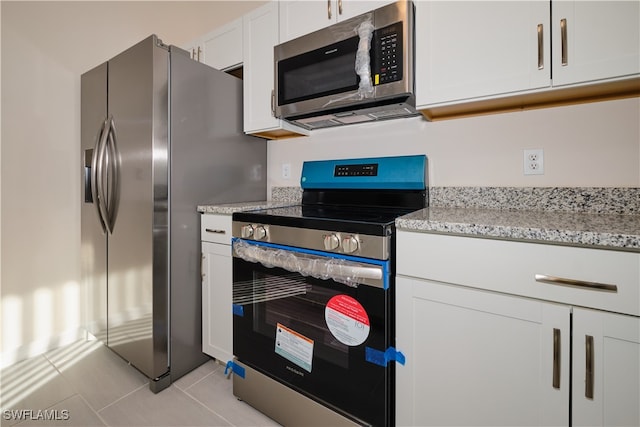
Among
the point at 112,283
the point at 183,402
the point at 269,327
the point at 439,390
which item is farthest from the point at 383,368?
the point at 112,283

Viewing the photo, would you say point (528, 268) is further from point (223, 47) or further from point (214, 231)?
point (223, 47)

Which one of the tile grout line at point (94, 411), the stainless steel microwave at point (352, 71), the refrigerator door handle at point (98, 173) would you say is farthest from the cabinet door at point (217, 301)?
the stainless steel microwave at point (352, 71)

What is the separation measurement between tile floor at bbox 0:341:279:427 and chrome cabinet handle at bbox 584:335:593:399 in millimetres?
1179

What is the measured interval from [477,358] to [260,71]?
181 cm

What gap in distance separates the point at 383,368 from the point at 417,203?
815 mm

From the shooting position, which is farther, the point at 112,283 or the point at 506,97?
the point at 112,283

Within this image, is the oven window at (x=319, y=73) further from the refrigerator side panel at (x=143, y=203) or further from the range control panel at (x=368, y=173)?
the refrigerator side panel at (x=143, y=203)

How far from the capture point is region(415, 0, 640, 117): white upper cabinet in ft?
3.26

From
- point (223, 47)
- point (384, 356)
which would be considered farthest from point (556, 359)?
point (223, 47)

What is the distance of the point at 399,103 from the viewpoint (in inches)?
56.1

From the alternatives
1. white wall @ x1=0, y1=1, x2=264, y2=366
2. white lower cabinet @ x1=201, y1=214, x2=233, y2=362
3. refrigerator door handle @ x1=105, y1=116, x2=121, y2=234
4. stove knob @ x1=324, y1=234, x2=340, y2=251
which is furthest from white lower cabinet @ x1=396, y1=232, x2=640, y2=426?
white wall @ x1=0, y1=1, x2=264, y2=366

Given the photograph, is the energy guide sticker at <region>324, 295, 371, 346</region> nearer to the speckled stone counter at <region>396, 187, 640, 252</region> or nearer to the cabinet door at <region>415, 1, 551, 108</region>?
the speckled stone counter at <region>396, 187, 640, 252</region>

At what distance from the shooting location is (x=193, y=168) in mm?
1688

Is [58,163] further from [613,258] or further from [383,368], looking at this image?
[613,258]
